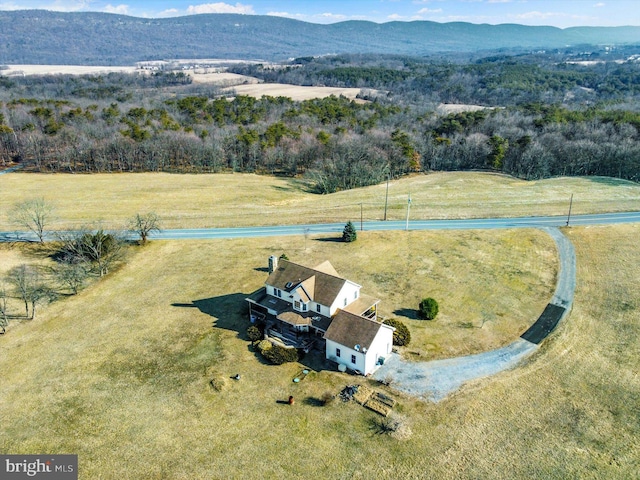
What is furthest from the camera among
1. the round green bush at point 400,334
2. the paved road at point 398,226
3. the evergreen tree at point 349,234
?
the paved road at point 398,226

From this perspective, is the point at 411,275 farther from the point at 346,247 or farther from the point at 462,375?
the point at 462,375

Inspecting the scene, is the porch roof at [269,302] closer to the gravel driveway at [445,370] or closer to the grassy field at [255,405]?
the grassy field at [255,405]

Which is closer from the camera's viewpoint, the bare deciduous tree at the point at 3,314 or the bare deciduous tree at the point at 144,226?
the bare deciduous tree at the point at 3,314

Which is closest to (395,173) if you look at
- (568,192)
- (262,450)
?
(568,192)

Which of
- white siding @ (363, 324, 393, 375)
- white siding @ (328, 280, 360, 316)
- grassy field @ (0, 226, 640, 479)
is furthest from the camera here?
white siding @ (328, 280, 360, 316)

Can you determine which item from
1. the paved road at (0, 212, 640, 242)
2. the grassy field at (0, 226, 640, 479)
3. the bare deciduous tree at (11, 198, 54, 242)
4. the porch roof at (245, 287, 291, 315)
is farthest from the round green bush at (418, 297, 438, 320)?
the bare deciduous tree at (11, 198, 54, 242)

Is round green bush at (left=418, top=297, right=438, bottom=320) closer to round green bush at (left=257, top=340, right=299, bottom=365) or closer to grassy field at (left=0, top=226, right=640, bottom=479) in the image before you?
grassy field at (left=0, top=226, right=640, bottom=479)

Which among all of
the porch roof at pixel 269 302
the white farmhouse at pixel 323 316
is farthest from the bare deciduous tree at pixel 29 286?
the white farmhouse at pixel 323 316
